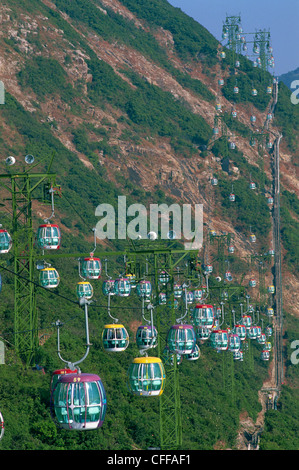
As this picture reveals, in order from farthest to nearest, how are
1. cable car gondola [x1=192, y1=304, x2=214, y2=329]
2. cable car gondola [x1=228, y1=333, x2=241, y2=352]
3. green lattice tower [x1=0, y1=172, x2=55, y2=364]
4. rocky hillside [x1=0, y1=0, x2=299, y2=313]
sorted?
1. rocky hillside [x1=0, y1=0, x2=299, y2=313]
2. cable car gondola [x1=228, y1=333, x2=241, y2=352]
3. cable car gondola [x1=192, y1=304, x2=214, y2=329]
4. green lattice tower [x1=0, y1=172, x2=55, y2=364]

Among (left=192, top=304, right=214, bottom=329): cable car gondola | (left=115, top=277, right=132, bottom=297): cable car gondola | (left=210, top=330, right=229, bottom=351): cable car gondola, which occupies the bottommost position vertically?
(left=210, top=330, right=229, bottom=351): cable car gondola

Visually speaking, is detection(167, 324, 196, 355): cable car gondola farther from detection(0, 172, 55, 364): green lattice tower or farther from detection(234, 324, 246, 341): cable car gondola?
detection(234, 324, 246, 341): cable car gondola

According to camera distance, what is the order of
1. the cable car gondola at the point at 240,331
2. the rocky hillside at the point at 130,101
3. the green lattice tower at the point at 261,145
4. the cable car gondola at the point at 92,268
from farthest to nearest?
the green lattice tower at the point at 261,145
the rocky hillside at the point at 130,101
the cable car gondola at the point at 240,331
the cable car gondola at the point at 92,268

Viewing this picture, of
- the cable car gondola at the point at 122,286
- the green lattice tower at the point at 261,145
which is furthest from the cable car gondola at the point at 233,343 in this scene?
the green lattice tower at the point at 261,145

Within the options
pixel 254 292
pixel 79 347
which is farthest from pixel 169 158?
pixel 79 347

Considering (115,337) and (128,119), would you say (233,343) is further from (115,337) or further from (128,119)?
(128,119)

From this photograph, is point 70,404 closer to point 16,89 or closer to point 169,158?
point 16,89
